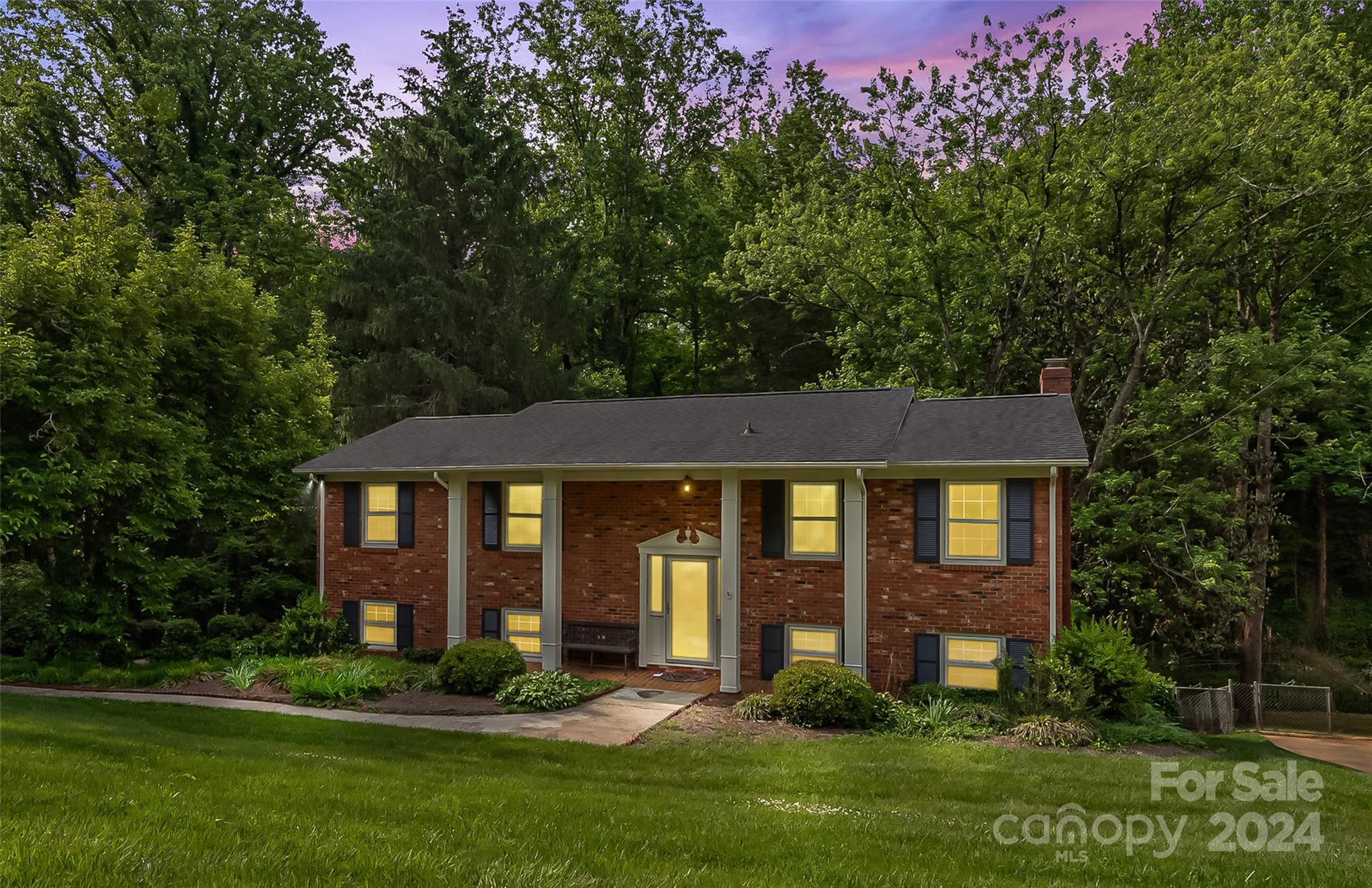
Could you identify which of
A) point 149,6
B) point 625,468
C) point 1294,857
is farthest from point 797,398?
point 149,6

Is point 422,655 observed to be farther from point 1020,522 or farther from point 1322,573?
point 1322,573

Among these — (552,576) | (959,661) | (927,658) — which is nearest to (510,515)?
(552,576)

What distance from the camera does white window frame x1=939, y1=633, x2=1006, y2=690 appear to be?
46.6 ft

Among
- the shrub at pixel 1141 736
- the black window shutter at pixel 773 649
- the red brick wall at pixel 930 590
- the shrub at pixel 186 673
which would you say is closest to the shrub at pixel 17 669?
the shrub at pixel 186 673

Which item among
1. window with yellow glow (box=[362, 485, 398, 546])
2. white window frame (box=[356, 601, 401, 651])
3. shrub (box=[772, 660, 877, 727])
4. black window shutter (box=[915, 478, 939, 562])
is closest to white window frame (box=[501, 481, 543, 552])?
window with yellow glow (box=[362, 485, 398, 546])

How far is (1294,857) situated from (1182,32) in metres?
26.9

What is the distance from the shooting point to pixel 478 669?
46.6 feet

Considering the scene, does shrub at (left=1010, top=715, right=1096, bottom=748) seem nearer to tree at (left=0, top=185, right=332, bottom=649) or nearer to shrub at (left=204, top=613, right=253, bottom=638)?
tree at (left=0, top=185, right=332, bottom=649)

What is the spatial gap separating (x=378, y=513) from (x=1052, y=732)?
1489 centimetres

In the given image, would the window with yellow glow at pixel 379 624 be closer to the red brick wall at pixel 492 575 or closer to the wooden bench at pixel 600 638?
the red brick wall at pixel 492 575

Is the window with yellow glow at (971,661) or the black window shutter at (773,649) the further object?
the black window shutter at (773,649)

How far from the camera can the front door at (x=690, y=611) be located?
16.4 m

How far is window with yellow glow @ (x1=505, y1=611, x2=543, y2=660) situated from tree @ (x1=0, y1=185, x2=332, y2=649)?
702 cm

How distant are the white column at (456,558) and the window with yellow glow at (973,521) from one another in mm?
10165
